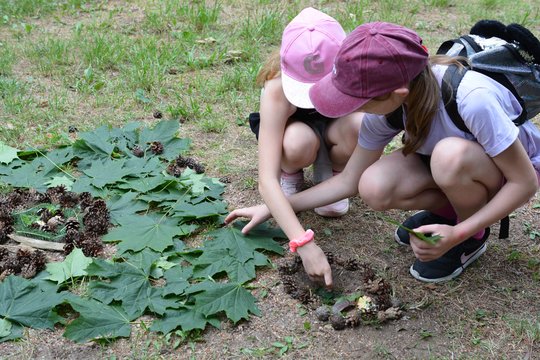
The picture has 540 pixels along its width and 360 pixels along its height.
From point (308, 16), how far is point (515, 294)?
133 centimetres

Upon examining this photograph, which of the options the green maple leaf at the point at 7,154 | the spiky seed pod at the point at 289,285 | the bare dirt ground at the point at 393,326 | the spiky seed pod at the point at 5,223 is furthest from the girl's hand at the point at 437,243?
the green maple leaf at the point at 7,154

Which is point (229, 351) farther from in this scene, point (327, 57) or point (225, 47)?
point (225, 47)

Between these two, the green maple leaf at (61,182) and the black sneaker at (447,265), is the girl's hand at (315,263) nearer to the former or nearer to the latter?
the black sneaker at (447,265)

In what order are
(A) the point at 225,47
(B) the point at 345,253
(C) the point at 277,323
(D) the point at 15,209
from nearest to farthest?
(C) the point at 277,323, (B) the point at 345,253, (D) the point at 15,209, (A) the point at 225,47

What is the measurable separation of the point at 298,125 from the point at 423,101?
28.8 inches

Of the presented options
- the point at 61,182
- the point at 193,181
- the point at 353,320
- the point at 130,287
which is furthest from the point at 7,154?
the point at 353,320

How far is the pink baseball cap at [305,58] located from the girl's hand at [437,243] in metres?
0.62

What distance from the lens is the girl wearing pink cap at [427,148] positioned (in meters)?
2.03

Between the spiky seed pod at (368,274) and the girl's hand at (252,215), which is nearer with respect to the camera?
the spiky seed pod at (368,274)

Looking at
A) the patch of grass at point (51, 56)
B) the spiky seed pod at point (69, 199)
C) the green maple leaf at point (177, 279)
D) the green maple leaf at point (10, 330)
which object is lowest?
the patch of grass at point (51, 56)

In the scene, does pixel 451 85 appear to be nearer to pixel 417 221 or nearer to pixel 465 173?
pixel 465 173

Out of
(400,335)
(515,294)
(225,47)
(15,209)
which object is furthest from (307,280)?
(225,47)

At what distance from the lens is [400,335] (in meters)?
2.30

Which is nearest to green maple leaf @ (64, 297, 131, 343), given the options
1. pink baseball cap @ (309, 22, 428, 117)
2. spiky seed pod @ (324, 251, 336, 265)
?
spiky seed pod @ (324, 251, 336, 265)
